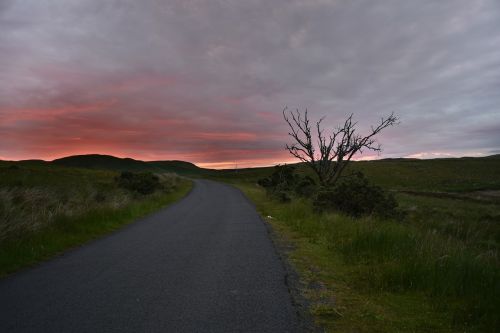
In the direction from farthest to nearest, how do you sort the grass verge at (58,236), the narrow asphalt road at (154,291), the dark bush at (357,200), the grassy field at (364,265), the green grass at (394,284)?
the dark bush at (357,200) < the grass verge at (58,236) < the grassy field at (364,265) < the green grass at (394,284) < the narrow asphalt road at (154,291)

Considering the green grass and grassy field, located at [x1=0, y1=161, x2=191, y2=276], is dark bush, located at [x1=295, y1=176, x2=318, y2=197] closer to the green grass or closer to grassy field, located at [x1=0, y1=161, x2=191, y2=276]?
grassy field, located at [x1=0, y1=161, x2=191, y2=276]

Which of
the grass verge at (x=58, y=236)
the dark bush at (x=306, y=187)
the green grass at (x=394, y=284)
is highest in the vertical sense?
the dark bush at (x=306, y=187)

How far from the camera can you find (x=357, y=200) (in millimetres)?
17375

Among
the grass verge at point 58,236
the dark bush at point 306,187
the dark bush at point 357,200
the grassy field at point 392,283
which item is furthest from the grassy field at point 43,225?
the dark bush at point 306,187

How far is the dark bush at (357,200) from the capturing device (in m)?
17.3

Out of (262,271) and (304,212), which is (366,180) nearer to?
(304,212)

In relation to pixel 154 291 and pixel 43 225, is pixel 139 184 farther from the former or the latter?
pixel 154 291

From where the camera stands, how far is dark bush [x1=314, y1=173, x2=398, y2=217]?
17266 mm

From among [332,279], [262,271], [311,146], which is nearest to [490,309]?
[332,279]

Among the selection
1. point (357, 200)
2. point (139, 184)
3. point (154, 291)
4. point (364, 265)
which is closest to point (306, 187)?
point (357, 200)

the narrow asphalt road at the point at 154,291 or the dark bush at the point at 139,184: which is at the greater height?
the dark bush at the point at 139,184

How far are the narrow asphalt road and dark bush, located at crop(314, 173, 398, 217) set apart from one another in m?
8.17

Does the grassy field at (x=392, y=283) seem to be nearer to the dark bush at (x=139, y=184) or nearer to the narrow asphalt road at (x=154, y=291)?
the narrow asphalt road at (x=154, y=291)

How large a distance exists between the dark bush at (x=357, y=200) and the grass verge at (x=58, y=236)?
910cm
